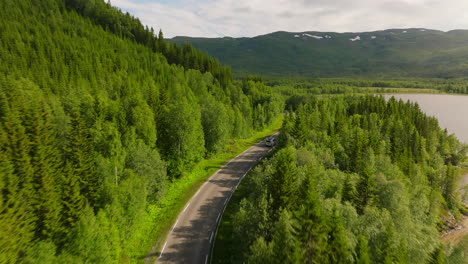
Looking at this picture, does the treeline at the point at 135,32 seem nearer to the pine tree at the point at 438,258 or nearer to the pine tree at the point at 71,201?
the pine tree at the point at 71,201

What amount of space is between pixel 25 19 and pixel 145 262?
371 feet

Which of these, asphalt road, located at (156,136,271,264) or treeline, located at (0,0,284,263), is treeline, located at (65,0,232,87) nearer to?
treeline, located at (0,0,284,263)

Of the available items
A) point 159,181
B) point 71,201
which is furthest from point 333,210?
point 71,201

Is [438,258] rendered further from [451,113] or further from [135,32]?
[451,113]

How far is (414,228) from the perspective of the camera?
97.2 feet

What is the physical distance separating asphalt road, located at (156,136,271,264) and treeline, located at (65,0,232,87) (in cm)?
7244

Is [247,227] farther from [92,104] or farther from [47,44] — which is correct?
[47,44]

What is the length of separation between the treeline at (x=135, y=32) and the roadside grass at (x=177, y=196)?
60726mm

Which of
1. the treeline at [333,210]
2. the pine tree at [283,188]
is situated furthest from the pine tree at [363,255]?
the pine tree at [283,188]

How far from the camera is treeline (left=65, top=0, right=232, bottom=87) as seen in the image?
113m

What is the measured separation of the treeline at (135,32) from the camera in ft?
372

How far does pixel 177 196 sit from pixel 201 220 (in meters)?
7.87

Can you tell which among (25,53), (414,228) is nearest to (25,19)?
(25,53)

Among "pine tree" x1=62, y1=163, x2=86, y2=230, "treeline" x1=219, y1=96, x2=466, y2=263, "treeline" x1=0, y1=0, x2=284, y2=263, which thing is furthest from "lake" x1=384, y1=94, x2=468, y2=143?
"pine tree" x1=62, y1=163, x2=86, y2=230
